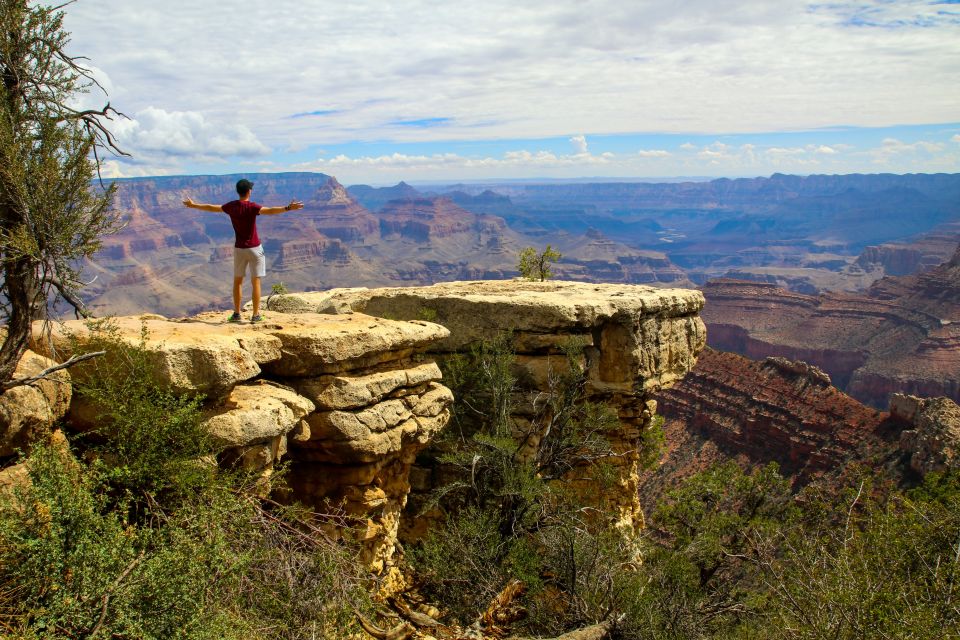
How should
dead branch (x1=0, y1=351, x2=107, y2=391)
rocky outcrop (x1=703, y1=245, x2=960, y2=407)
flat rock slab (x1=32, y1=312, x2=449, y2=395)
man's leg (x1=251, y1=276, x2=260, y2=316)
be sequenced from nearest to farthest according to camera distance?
dead branch (x1=0, y1=351, x2=107, y2=391) < flat rock slab (x1=32, y1=312, x2=449, y2=395) < man's leg (x1=251, y1=276, x2=260, y2=316) < rocky outcrop (x1=703, y1=245, x2=960, y2=407)

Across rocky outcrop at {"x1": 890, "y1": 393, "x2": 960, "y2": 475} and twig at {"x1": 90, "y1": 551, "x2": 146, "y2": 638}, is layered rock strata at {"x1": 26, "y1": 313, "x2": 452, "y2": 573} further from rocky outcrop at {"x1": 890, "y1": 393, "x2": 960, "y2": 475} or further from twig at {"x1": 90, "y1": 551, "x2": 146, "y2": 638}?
rocky outcrop at {"x1": 890, "y1": 393, "x2": 960, "y2": 475}

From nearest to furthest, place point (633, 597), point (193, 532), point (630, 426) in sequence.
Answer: point (193, 532) → point (633, 597) → point (630, 426)

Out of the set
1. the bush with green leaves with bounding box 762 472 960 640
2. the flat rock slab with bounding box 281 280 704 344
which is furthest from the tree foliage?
the bush with green leaves with bounding box 762 472 960 640

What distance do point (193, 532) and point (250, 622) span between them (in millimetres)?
1087

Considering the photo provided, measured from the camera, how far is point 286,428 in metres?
7.85

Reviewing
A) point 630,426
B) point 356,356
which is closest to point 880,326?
point 630,426

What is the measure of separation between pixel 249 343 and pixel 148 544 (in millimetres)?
2683

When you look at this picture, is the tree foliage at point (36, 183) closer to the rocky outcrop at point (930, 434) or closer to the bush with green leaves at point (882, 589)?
the bush with green leaves at point (882, 589)

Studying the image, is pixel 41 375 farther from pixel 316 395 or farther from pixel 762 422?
pixel 762 422

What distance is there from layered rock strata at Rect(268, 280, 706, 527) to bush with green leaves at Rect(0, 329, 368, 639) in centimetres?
474

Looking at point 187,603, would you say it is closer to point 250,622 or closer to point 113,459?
point 250,622

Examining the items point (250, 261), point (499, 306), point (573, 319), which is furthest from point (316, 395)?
point (573, 319)

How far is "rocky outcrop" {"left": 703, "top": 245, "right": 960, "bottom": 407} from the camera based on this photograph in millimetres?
90875

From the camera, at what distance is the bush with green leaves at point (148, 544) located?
5.43 meters
